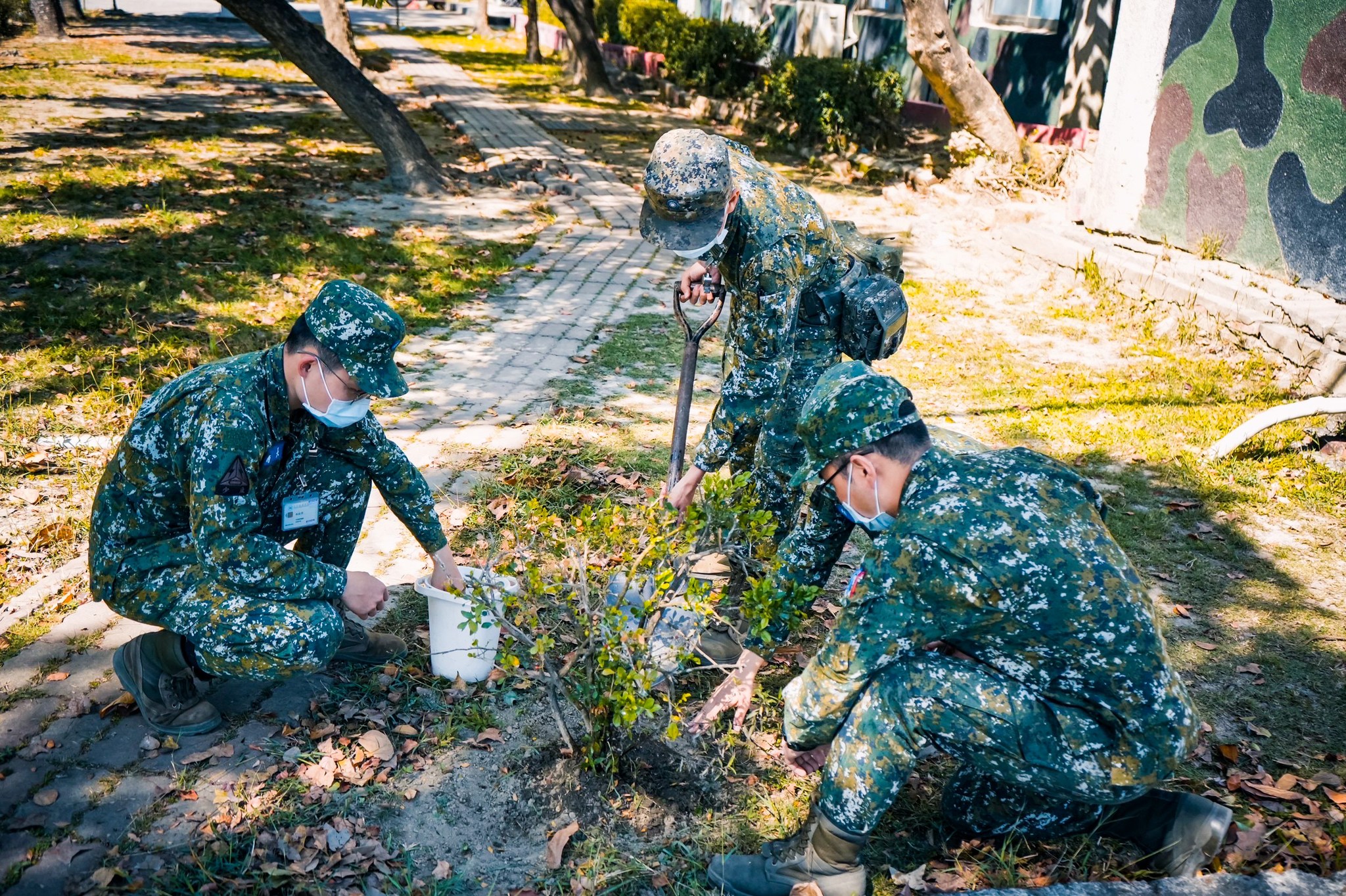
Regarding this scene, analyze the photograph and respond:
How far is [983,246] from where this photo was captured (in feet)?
32.6

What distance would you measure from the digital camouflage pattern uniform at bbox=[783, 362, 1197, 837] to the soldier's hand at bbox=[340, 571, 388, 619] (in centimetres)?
157

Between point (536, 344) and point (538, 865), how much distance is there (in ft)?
15.2

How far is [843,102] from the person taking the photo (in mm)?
13594

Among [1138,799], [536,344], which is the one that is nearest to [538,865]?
[1138,799]

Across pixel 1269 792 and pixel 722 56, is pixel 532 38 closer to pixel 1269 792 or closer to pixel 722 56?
pixel 722 56

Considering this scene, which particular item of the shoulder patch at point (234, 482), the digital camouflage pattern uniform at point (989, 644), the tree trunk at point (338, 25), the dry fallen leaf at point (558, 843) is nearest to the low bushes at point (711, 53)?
the tree trunk at point (338, 25)

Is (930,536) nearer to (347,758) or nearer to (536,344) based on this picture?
(347,758)

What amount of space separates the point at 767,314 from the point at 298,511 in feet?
6.08

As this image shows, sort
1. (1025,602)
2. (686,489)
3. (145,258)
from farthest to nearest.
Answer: (145,258), (686,489), (1025,602)

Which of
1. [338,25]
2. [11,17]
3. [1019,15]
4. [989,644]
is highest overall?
[1019,15]

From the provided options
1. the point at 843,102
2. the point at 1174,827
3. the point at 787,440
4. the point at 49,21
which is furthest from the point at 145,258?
the point at 49,21

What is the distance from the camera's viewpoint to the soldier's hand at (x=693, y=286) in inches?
169

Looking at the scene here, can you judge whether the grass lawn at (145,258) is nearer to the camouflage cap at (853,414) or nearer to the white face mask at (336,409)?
the white face mask at (336,409)

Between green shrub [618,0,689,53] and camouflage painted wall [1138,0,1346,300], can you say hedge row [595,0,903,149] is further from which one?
camouflage painted wall [1138,0,1346,300]
